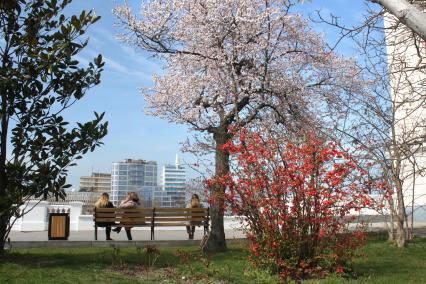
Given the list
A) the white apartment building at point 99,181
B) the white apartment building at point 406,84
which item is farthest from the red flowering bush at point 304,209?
the white apartment building at point 99,181

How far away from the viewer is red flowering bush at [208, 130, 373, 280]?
7430 millimetres

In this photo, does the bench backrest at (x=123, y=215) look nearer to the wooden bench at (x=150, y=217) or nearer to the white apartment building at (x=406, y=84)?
the wooden bench at (x=150, y=217)

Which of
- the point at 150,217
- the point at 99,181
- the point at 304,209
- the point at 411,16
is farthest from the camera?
the point at 99,181

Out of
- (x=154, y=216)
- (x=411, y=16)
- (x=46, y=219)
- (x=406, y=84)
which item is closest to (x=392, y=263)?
(x=406, y=84)

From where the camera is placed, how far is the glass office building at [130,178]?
115 metres

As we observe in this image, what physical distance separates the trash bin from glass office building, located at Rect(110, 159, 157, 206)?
10063 cm

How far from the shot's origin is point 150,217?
13.6m

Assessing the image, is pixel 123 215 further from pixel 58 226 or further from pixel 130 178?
pixel 130 178

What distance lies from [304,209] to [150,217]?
22.9 feet

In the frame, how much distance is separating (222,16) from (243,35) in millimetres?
788

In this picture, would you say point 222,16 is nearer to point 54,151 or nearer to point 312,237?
point 54,151

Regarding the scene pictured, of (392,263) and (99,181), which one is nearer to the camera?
(392,263)

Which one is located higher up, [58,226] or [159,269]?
[58,226]

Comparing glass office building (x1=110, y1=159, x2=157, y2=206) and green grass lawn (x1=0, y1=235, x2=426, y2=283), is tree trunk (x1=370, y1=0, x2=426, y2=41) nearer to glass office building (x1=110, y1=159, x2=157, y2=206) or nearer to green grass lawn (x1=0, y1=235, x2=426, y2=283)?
green grass lawn (x1=0, y1=235, x2=426, y2=283)
